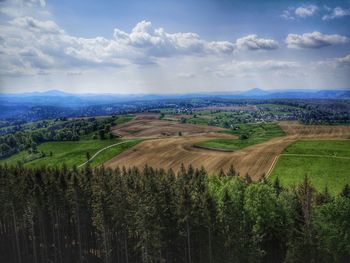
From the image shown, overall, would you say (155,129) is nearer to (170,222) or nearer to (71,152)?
(71,152)

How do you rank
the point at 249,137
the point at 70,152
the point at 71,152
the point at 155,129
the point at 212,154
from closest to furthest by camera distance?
the point at 212,154 < the point at 71,152 < the point at 70,152 < the point at 249,137 < the point at 155,129

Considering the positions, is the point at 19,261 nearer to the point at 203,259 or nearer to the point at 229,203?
the point at 203,259

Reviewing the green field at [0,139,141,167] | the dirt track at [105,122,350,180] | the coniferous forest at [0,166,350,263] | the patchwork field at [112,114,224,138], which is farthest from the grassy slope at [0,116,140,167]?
the coniferous forest at [0,166,350,263]

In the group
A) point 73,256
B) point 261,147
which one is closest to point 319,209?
point 73,256

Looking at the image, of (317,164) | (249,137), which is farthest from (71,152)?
(317,164)

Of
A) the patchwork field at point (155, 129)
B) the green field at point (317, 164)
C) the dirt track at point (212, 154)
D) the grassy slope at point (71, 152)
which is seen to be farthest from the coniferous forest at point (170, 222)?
the patchwork field at point (155, 129)
